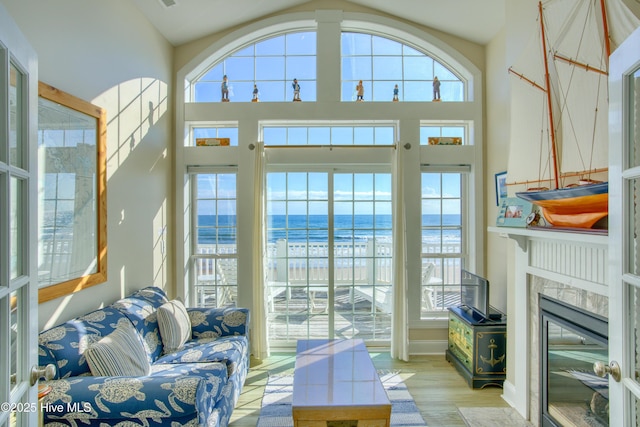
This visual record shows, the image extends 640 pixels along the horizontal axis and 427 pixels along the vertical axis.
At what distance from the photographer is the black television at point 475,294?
139 inches

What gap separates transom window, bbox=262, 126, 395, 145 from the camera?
175 inches

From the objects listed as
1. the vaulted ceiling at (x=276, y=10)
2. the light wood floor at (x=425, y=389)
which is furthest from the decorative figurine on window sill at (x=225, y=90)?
the light wood floor at (x=425, y=389)

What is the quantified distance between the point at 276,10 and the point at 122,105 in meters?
2.03

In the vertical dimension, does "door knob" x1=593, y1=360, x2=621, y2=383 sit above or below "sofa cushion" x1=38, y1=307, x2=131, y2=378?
above

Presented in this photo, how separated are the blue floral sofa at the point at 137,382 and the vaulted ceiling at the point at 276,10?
8.62 feet

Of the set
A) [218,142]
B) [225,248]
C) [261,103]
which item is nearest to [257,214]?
[225,248]

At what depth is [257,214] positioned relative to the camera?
414 centimetres

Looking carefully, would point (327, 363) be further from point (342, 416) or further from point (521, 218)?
point (521, 218)

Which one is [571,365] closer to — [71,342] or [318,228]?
[318,228]

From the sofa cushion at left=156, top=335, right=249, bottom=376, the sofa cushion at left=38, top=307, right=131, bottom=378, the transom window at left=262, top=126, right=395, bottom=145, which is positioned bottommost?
the sofa cushion at left=156, top=335, right=249, bottom=376

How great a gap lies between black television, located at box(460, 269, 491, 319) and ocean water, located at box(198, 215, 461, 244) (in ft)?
2.14

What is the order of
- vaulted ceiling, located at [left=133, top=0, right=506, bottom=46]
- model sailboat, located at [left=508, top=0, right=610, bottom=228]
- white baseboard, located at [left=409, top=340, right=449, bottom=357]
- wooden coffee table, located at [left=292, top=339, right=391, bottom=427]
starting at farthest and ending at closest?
white baseboard, located at [left=409, top=340, right=449, bottom=357]
vaulted ceiling, located at [left=133, top=0, right=506, bottom=46]
wooden coffee table, located at [left=292, top=339, right=391, bottom=427]
model sailboat, located at [left=508, top=0, right=610, bottom=228]

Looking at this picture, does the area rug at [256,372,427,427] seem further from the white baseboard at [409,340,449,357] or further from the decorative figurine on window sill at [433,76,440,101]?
the decorative figurine on window sill at [433,76,440,101]

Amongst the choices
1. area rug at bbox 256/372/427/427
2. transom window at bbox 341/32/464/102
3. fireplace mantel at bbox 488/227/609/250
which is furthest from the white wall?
fireplace mantel at bbox 488/227/609/250
